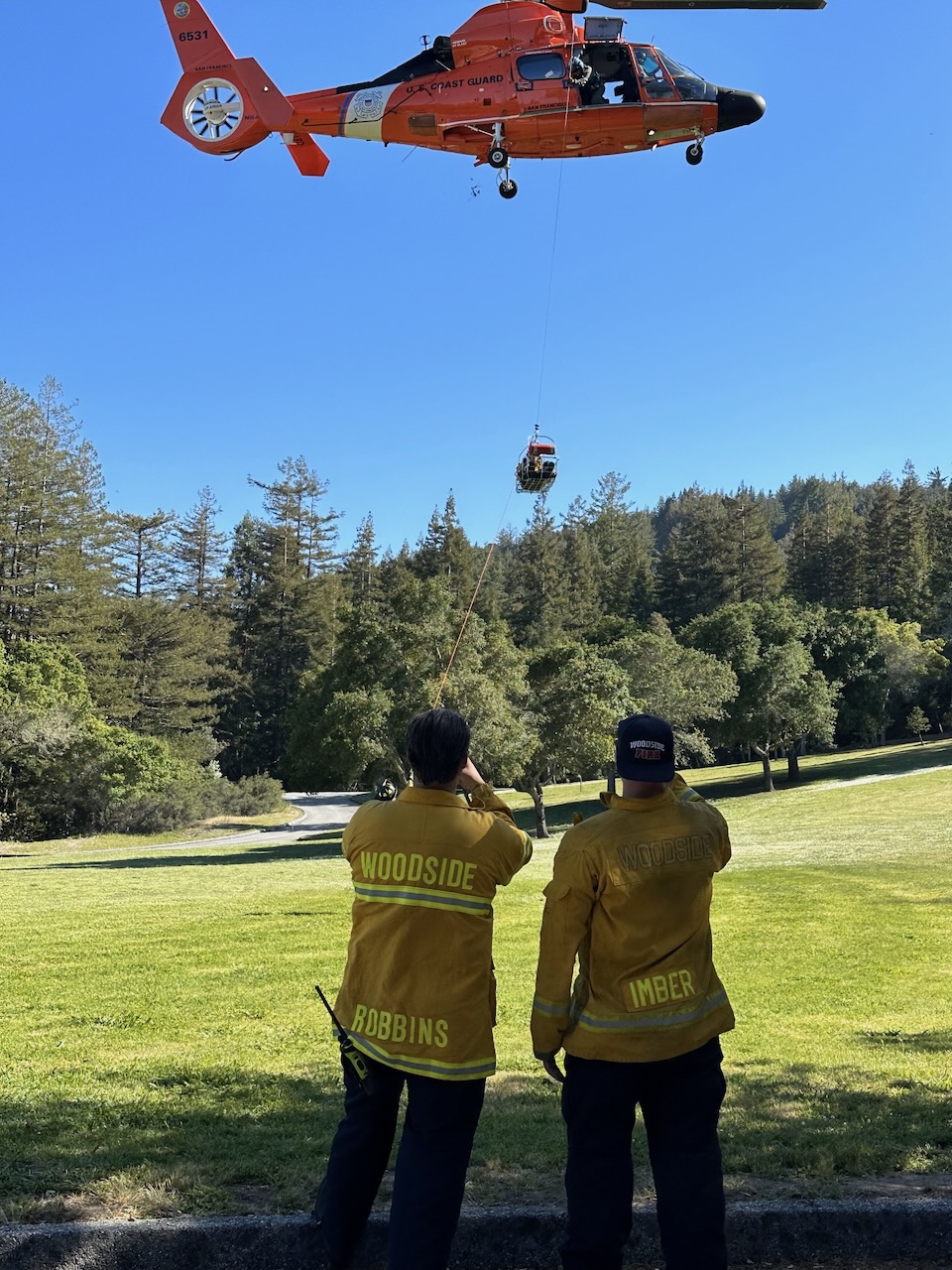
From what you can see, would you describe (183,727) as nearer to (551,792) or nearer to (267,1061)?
(551,792)

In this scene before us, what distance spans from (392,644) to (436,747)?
30277 millimetres

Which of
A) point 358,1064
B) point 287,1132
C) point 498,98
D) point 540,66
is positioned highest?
point 540,66

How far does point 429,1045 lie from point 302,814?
5198 centimetres

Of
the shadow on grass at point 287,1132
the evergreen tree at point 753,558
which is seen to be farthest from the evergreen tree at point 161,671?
the shadow on grass at point 287,1132

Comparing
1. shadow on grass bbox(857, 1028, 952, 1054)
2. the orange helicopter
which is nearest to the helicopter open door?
the orange helicopter

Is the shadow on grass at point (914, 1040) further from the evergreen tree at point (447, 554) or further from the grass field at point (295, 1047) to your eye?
the evergreen tree at point (447, 554)

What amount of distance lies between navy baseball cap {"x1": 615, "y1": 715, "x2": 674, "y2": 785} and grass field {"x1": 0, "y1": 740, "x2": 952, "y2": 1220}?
183 centimetres

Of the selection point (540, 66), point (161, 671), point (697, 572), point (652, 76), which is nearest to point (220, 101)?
point (540, 66)

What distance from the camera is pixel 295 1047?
646 cm

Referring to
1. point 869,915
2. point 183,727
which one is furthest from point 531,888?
point 183,727

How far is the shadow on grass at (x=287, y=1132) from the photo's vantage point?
3.80 m

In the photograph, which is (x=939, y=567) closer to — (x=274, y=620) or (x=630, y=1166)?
(x=274, y=620)

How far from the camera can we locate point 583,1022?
3.14 m

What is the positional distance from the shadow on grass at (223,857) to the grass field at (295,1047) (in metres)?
9.04
